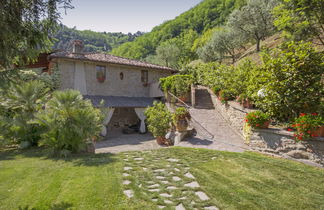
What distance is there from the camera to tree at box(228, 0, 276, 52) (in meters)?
24.4

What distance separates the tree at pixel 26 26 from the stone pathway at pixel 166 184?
3536 millimetres

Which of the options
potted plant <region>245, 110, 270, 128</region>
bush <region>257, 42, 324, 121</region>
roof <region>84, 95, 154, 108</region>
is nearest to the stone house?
roof <region>84, 95, 154, 108</region>

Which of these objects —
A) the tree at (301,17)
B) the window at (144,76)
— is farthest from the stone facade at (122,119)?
the tree at (301,17)

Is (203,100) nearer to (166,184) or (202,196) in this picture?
(166,184)

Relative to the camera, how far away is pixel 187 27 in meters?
63.3

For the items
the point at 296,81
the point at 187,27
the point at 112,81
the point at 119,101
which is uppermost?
the point at 187,27

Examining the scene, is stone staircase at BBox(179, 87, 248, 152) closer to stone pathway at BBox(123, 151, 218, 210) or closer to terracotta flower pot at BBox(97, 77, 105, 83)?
stone pathway at BBox(123, 151, 218, 210)

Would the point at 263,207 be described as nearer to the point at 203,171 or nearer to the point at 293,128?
the point at 203,171

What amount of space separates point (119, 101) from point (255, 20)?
73.6 feet

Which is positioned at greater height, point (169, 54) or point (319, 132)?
point (169, 54)

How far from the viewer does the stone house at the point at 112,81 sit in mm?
13711

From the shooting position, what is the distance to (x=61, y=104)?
6.94 metres

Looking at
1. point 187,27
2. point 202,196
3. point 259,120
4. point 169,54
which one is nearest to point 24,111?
point 202,196

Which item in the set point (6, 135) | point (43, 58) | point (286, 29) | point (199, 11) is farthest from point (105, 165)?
point (199, 11)
